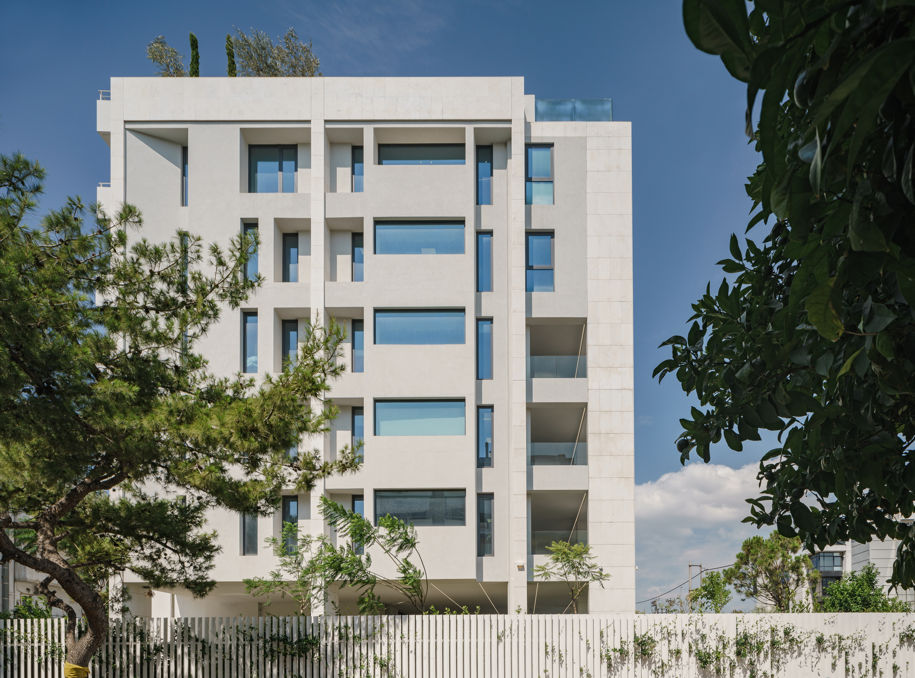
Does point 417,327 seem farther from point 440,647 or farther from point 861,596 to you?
point 861,596

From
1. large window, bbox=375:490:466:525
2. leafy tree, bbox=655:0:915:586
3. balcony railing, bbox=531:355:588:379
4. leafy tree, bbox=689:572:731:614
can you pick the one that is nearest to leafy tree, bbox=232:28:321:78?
balcony railing, bbox=531:355:588:379

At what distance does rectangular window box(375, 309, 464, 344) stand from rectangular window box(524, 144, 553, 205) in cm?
320

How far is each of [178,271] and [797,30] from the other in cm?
802

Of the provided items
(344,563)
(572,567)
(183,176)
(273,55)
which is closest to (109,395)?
(344,563)

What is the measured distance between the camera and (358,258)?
17.6 meters

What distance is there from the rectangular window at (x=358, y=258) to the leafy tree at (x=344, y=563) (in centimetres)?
554

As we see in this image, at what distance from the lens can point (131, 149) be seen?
1714cm

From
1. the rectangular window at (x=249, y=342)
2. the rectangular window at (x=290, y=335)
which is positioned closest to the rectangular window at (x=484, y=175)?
the rectangular window at (x=290, y=335)

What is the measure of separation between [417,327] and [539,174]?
4332 millimetres

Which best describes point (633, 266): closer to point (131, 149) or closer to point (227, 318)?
point (227, 318)

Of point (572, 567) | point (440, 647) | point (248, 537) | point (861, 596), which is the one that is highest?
point (248, 537)

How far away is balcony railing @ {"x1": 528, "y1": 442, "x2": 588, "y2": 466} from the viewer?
1680cm

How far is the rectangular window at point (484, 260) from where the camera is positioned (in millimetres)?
17188

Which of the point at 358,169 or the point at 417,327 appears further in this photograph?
the point at 358,169
